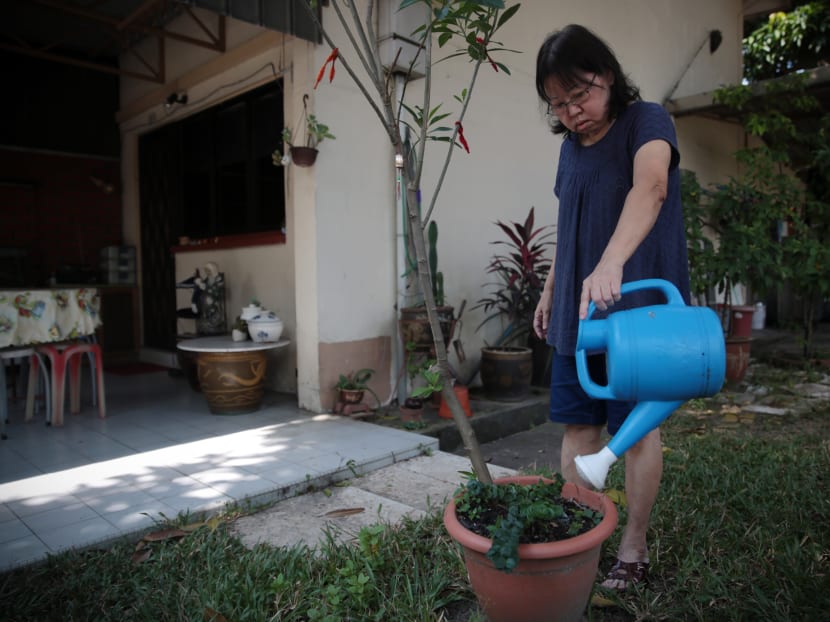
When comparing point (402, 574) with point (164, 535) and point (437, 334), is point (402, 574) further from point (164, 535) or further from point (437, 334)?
point (164, 535)

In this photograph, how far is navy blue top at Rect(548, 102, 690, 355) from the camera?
1.55 m

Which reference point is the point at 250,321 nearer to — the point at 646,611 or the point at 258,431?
the point at 258,431

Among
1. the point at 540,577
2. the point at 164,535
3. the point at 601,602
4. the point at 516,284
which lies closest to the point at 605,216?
the point at 540,577

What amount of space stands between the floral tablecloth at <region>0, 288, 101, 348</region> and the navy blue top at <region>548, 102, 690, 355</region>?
10.3 feet

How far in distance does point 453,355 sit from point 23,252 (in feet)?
14.1

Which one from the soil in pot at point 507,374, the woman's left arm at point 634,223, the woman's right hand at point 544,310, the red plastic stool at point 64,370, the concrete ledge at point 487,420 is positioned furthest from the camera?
the soil in pot at point 507,374

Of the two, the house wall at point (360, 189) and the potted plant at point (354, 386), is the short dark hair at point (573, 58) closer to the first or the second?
the house wall at point (360, 189)

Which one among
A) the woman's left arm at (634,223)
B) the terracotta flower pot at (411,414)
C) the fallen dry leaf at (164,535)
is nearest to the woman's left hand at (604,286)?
the woman's left arm at (634,223)

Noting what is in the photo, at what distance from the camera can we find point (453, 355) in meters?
4.66

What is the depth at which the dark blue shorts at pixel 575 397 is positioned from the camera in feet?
5.56

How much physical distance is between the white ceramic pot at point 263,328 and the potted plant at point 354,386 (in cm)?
55

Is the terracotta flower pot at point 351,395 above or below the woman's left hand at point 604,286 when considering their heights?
below

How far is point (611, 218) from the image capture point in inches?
62.7

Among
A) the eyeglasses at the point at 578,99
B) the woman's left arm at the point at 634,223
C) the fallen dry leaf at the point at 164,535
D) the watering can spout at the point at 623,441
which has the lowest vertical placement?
the fallen dry leaf at the point at 164,535
